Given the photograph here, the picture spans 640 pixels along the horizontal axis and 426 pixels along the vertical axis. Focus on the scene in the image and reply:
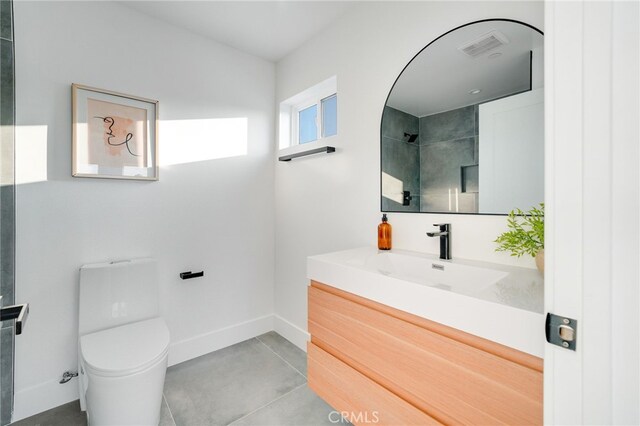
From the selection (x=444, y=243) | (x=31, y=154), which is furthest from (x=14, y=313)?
(x=444, y=243)

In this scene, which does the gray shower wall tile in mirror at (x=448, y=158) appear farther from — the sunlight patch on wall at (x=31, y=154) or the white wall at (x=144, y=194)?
the sunlight patch on wall at (x=31, y=154)

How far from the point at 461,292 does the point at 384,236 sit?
737 millimetres

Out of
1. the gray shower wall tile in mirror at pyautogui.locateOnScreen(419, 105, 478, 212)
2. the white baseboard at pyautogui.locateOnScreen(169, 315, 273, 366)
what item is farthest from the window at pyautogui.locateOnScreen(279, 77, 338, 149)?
the white baseboard at pyautogui.locateOnScreen(169, 315, 273, 366)

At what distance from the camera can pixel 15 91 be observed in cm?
151

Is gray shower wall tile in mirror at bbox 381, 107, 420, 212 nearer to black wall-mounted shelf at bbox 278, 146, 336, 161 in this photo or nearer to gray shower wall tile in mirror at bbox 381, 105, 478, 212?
gray shower wall tile in mirror at bbox 381, 105, 478, 212

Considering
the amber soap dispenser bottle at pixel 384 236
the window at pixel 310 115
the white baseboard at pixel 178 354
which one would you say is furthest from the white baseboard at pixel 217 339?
the window at pixel 310 115

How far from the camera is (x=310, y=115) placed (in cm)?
251

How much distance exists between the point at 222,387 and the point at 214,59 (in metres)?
2.31

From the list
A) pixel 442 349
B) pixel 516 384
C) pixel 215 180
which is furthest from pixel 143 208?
pixel 516 384

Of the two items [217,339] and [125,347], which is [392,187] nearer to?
[125,347]

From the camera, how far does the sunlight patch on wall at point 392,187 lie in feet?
5.24

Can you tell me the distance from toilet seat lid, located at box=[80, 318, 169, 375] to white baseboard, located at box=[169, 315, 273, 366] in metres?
0.50
